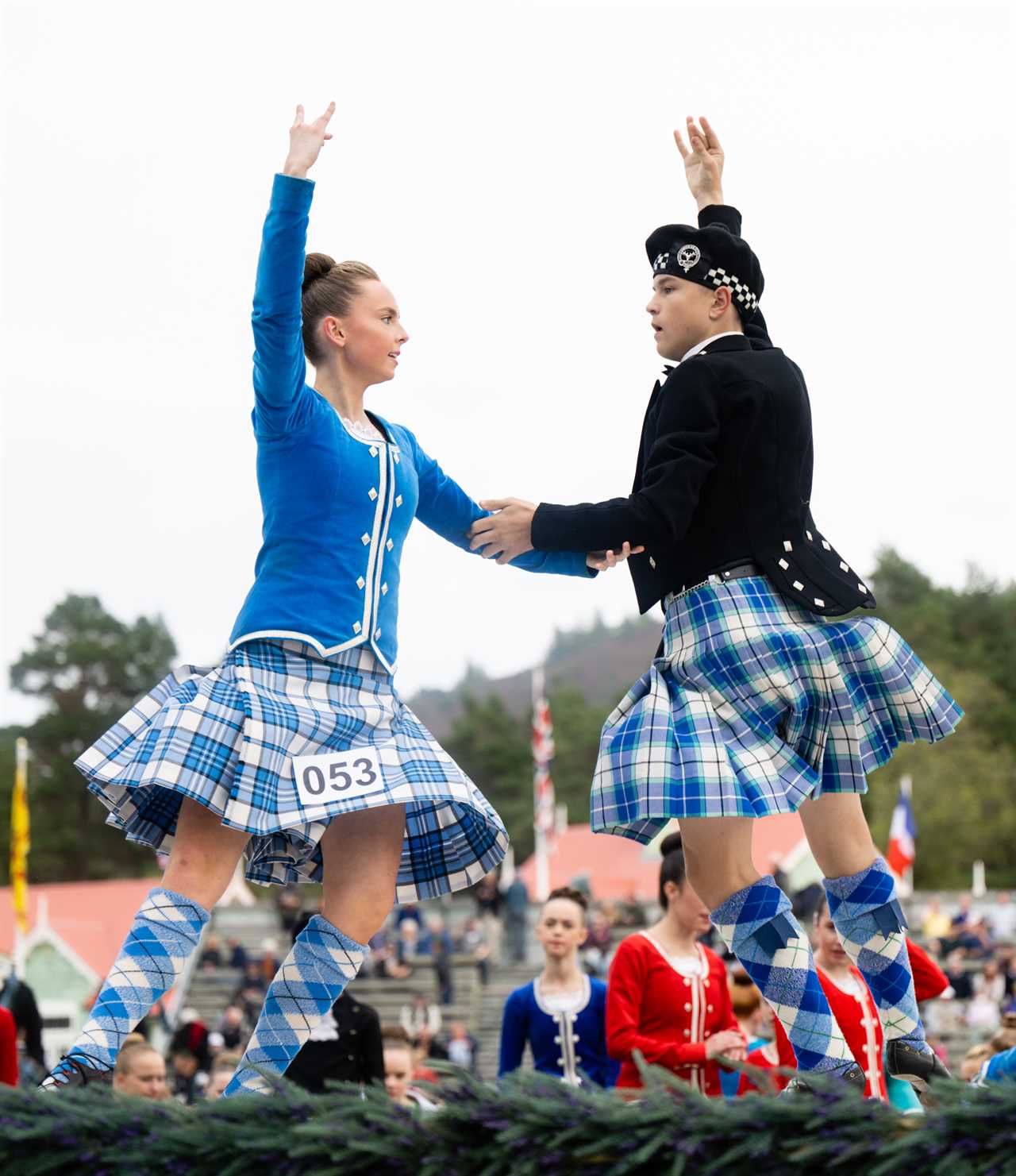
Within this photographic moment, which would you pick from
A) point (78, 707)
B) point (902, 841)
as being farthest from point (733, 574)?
point (78, 707)

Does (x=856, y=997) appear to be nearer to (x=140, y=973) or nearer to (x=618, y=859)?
(x=140, y=973)

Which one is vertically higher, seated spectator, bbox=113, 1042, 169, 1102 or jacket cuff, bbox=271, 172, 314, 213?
jacket cuff, bbox=271, 172, 314, 213

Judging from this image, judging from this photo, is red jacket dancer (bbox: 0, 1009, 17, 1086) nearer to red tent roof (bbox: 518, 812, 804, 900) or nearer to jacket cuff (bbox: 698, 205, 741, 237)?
jacket cuff (bbox: 698, 205, 741, 237)

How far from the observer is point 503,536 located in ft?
14.4

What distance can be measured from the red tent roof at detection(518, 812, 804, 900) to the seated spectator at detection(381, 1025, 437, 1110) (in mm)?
34978

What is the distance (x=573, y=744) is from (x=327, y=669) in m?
81.5

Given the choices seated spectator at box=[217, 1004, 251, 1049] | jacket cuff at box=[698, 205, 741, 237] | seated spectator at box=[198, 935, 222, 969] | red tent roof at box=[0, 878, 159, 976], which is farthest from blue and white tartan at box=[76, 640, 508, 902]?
red tent roof at box=[0, 878, 159, 976]

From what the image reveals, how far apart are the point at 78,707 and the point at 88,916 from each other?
25.0 meters

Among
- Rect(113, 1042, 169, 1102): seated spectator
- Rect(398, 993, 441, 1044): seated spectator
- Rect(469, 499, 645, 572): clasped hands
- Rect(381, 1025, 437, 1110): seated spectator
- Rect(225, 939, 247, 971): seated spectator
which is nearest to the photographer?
Rect(469, 499, 645, 572): clasped hands

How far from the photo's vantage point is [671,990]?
223 inches

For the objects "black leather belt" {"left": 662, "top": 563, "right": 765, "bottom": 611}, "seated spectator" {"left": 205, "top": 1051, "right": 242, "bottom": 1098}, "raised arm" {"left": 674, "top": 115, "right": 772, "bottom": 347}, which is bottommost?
"seated spectator" {"left": 205, "top": 1051, "right": 242, "bottom": 1098}

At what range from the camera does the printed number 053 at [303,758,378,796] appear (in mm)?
Result: 3805

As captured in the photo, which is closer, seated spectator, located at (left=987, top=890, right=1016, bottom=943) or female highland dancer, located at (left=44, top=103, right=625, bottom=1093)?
female highland dancer, located at (left=44, top=103, right=625, bottom=1093)

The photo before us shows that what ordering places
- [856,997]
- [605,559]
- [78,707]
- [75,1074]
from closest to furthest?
[75,1074] < [605,559] < [856,997] < [78,707]
